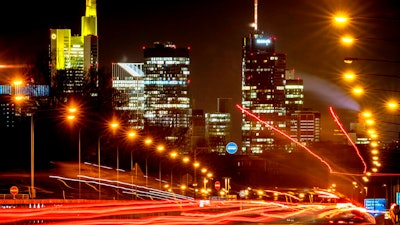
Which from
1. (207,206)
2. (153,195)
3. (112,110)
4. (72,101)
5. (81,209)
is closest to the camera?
(81,209)

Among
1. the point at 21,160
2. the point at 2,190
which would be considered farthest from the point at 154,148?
the point at 2,190

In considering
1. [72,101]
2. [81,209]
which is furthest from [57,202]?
[72,101]

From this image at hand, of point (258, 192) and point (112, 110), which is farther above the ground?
point (112, 110)

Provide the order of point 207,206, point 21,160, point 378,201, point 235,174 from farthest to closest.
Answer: point 235,174 < point 21,160 < point 207,206 < point 378,201

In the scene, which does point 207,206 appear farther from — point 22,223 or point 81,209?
point 22,223

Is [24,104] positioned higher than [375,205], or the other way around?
[24,104]

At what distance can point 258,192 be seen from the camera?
360 feet

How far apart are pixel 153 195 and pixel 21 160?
15.0 m

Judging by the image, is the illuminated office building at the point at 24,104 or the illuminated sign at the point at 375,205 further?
the illuminated office building at the point at 24,104

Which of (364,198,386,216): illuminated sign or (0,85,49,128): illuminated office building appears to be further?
(0,85,49,128): illuminated office building

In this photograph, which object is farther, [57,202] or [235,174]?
[235,174]

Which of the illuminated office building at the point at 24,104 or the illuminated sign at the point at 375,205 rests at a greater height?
the illuminated office building at the point at 24,104

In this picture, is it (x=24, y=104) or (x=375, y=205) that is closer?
(x=375, y=205)

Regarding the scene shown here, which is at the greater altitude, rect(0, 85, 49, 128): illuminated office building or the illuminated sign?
rect(0, 85, 49, 128): illuminated office building
